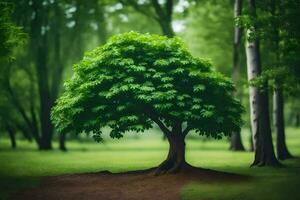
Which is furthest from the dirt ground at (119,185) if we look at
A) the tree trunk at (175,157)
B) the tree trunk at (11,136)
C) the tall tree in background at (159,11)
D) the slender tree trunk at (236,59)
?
the tree trunk at (11,136)

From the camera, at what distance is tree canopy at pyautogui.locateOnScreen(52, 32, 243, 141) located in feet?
70.9

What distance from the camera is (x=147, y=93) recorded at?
21547 mm

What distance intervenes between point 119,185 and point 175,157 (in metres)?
4.23

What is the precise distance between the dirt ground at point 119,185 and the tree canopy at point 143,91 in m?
2.20

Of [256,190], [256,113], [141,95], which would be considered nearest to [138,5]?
[256,113]

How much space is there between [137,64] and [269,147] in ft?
29.3

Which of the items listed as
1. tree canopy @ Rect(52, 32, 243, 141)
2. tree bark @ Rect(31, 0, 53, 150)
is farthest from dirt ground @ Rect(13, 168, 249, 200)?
tree bark @ Rect(31, 0, 53, 150)

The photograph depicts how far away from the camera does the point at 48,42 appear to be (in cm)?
4578

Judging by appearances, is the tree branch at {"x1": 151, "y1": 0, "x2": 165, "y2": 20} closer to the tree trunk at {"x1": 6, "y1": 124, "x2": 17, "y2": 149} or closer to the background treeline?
the background treeline

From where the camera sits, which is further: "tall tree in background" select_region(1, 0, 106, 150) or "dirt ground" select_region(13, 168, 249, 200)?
"tall tree in background" select_region(1, 0, 106, 150)

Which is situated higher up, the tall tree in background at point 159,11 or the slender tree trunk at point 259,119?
the tall tree in background at point 159,11

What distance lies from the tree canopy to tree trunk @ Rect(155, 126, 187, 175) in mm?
954

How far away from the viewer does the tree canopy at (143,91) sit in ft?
70.9

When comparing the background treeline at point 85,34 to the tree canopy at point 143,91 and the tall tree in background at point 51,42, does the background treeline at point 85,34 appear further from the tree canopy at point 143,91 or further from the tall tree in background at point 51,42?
the tree canopy at point 143,91
